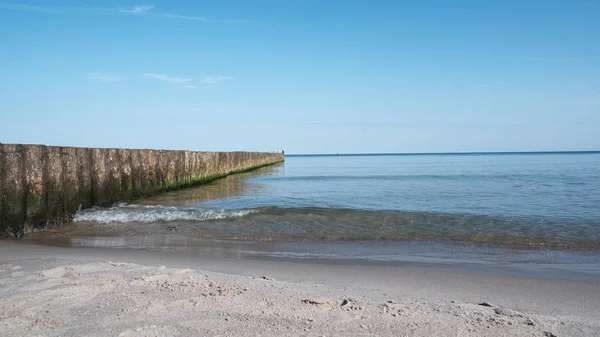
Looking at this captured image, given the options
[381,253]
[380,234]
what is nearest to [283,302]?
[381,253]

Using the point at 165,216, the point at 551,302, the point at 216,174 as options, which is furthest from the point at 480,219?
the point at 216,174

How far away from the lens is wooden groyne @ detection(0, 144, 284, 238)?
7934 mm

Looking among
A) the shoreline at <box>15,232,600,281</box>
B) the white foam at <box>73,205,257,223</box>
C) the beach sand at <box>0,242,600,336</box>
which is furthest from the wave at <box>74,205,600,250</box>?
the beach sand at <box>0,242,600,336</box>

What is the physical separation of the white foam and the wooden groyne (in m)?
0.30

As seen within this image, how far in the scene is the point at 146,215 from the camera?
1049 cm

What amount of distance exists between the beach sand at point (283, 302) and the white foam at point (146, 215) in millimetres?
4632

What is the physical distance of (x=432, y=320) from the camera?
3.30m

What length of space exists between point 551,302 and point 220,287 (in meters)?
2.98

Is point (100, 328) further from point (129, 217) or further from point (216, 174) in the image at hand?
point (216, 174)

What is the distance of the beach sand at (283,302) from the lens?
312cm

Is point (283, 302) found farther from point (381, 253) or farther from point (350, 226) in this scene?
Answer: point (350, 226)

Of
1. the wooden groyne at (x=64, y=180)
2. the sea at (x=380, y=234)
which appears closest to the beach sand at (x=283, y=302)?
the sea at (x=380, y=234)

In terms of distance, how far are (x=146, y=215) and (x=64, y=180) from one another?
74.1 inches

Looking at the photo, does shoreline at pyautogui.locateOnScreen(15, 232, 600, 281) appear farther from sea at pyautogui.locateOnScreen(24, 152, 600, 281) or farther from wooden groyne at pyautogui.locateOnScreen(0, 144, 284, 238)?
wooden groyne at pyautogui.locateOnScreen(0, 144, 284, 238)
